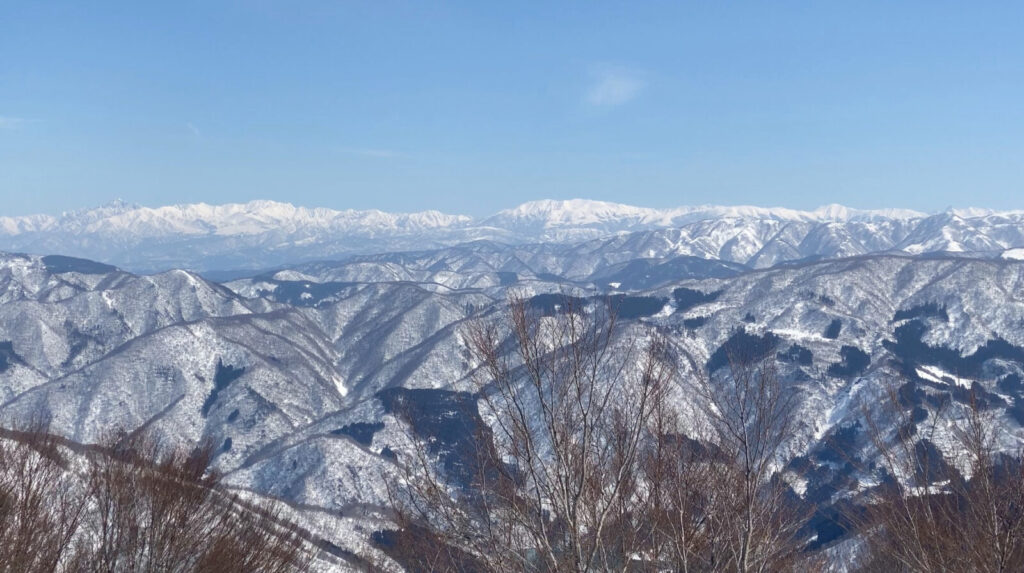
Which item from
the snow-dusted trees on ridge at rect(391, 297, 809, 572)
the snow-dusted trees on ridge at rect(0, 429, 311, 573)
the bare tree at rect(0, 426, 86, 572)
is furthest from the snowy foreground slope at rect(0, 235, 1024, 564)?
the snow-dusted trees on ridge at rect(391, 297, 809, 572)

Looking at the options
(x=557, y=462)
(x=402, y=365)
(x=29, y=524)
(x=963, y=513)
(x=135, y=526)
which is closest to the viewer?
(x=557, y=462)

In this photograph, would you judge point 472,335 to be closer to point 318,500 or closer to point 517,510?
point 517,510

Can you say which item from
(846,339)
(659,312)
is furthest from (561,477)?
(659,312)

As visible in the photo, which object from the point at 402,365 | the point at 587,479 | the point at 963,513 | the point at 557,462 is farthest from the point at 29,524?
the point at 402,365

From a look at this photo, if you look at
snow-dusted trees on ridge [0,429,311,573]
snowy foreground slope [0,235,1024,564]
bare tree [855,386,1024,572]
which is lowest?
snowy foreground slope [0,235,1024,564]

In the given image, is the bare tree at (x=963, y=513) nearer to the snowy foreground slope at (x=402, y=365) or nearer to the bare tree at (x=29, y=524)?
the bare tree at (x=29, y=524)

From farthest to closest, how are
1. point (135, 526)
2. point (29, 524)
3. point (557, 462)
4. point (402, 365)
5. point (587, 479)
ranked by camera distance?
point (402, 365) → point (135, 526) → point (29, 524) → point (587, 479) → point (557, 462)

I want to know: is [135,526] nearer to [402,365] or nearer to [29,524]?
[29,524]

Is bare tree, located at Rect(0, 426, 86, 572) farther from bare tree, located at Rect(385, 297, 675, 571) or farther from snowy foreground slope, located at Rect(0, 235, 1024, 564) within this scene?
snowy foreground slope, located at Rect(0, 235, 1024, 564)

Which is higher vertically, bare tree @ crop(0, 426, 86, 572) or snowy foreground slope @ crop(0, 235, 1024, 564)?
bare tree @ crop(0, 426, 86, 572)

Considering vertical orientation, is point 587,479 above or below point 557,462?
below

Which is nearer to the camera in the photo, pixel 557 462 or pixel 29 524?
pixel 557 462
